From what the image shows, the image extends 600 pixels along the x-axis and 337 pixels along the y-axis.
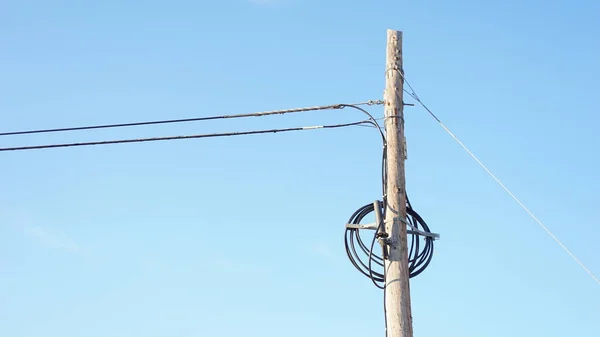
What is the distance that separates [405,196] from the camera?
32.2 ft

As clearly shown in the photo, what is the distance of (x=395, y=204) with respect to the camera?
9695 millimetres

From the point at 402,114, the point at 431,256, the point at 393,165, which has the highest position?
the point at 402,114

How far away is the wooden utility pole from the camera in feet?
29.5

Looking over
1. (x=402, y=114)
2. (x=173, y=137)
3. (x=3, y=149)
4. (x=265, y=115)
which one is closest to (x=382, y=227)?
(x=402, y=114)

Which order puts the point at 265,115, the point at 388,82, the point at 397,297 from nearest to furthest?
the point at 397,297 < the point at 388,82 < the point at 265,115

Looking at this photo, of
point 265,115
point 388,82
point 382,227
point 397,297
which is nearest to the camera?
point 397,297

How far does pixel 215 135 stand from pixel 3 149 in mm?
3268

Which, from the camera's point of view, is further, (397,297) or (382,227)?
(382,227)

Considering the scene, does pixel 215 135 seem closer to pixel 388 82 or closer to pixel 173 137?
pixel 173 137

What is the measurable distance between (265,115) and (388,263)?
3.04m

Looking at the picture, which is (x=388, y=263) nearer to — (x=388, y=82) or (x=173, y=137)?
(x=388, y=82)

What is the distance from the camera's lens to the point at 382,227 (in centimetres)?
970

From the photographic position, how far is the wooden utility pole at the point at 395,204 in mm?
9000

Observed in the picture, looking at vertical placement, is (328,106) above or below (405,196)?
above
